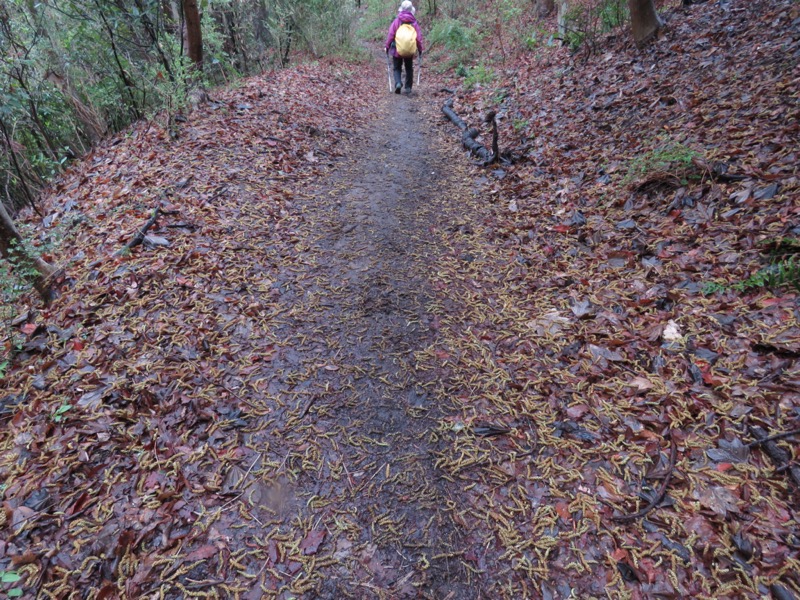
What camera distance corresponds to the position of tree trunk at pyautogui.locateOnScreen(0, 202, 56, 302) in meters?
3.75

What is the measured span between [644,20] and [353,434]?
9163mm

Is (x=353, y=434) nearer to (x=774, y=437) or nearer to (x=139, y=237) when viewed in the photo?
(x=774, y=437)

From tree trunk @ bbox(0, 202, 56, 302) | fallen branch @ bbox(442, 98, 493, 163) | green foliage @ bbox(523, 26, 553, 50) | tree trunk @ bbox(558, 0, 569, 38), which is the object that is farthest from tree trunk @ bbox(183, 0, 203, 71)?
green foliage @ bbox(523, 26, 553, 50)

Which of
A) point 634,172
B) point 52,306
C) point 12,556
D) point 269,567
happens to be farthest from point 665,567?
point 52,306

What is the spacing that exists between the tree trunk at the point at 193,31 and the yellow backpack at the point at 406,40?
20.1 feet

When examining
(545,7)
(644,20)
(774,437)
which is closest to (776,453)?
(774,437)

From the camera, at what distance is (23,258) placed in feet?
12.6

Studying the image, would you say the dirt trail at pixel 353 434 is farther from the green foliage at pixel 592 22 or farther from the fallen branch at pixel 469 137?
the green foliage at pixel 592 22

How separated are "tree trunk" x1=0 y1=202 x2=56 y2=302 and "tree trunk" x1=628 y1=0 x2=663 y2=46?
10.1 m

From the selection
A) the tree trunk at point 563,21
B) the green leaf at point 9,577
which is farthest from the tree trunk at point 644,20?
the green leaf at point 9,577

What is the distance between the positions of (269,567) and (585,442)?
2223 millimetres

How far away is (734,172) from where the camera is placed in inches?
158

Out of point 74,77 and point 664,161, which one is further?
point 74,77

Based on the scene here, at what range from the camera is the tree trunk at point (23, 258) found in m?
3.75
